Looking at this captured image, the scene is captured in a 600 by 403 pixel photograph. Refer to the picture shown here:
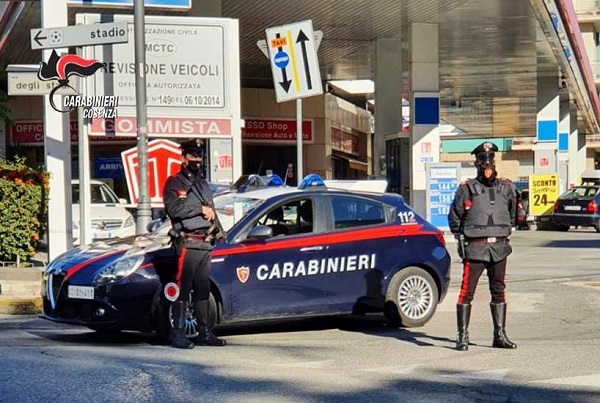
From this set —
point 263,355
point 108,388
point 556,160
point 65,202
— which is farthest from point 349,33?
point 108,388

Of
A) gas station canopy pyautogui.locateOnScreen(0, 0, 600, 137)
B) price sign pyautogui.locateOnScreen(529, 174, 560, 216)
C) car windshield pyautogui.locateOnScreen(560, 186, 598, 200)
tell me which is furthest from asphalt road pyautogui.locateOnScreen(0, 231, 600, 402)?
price sign pyautogui.locateOnScreen(529, 174, 560, 216)

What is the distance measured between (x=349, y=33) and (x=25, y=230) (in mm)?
15317

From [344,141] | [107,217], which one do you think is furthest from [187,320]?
[344,141]

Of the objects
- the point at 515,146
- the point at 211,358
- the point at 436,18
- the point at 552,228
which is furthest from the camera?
the point at 515,146

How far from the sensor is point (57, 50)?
14.0 metres

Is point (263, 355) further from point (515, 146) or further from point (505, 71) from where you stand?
point (515, 146)

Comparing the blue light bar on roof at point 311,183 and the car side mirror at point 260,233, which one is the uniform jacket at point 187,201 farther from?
the blue light bar on roof at point 311,183

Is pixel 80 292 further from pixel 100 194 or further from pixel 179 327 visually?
pixel 100 194

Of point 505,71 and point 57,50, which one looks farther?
point 505,71

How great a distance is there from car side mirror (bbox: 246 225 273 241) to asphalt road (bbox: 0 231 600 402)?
103 centimetres

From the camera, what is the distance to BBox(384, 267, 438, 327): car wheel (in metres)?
10.5

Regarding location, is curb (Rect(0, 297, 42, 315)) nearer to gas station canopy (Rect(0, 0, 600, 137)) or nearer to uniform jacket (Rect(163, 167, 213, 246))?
uniform jacket (Rect(163, 167, 213, 246))

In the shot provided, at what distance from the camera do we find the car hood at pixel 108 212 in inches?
756

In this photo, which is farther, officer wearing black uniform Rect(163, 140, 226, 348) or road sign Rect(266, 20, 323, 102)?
road sign Rect(266, 20, 323, 102)
